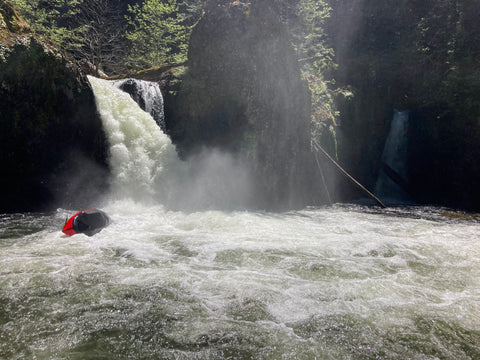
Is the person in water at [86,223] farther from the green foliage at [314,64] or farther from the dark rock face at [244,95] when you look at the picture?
the green foliage at [314,64]

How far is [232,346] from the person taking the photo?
276 cm

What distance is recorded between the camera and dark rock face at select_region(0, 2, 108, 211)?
7477 mm

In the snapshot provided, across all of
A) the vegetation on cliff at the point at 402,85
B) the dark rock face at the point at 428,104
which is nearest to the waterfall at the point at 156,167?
the vegetation on cliff at the point at 402,85

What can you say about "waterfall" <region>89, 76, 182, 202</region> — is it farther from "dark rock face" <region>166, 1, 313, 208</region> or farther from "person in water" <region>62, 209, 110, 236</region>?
"person in water" <region>62, 209, 110, 236</region>

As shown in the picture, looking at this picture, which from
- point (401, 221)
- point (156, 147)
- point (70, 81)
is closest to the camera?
point (70, 81)

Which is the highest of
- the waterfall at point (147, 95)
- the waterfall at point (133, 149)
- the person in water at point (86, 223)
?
the waterfall at point (147, 95)

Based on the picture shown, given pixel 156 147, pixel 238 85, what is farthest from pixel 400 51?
pixel 156 147

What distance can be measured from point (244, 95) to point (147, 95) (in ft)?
11.2

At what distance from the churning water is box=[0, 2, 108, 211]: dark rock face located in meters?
1.06

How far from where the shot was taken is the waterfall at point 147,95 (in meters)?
10.2

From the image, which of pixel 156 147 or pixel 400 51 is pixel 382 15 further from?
pixel 156 147

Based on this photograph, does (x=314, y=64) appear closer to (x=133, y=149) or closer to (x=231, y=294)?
(x=133, y=149)

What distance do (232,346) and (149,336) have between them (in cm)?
80

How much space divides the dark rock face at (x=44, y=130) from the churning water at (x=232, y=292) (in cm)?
106
